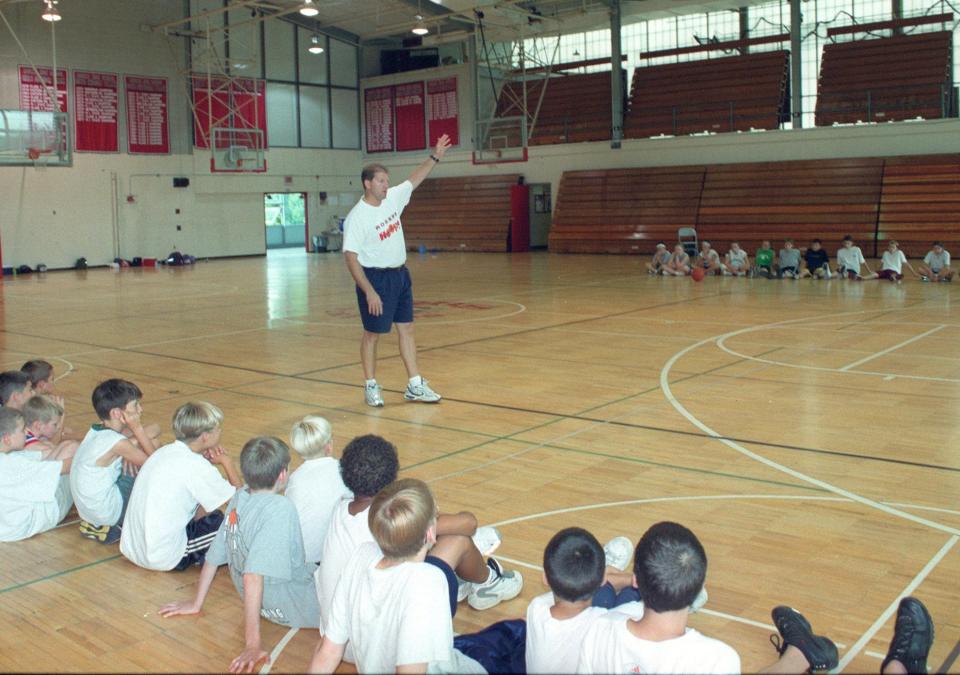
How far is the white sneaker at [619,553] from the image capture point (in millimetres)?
4012

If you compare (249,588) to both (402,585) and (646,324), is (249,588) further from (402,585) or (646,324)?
(646,324)

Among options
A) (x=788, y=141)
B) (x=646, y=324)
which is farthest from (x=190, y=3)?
(x=646, y=324)

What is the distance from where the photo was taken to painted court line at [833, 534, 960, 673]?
10.8ft

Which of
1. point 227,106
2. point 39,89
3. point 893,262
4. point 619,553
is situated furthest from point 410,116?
point 619,553

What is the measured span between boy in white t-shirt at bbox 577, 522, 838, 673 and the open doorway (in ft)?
113

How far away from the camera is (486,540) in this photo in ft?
13.8

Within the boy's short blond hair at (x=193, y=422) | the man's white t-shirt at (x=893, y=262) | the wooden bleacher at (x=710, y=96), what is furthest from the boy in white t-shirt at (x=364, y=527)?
the wooden bleacher at (x=710, y=96)

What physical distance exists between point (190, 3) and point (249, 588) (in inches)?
1093

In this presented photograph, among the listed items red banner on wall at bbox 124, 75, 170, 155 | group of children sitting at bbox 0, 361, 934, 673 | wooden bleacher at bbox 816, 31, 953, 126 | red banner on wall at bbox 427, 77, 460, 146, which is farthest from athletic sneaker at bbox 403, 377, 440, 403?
red banner on wall at bbox 427, 77, 460, 146

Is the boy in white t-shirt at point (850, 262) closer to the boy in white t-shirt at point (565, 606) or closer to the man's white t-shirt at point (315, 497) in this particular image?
the man's white t-shirt at point (315, 497)

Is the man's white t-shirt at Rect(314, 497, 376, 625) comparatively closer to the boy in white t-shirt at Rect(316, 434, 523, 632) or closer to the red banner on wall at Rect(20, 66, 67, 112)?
the boy in white t-shirt at Rect(316, 434, 523, 632)

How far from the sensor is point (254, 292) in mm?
17844

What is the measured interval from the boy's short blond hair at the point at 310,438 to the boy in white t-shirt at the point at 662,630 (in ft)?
5.77

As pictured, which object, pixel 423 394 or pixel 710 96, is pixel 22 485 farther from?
pixel 710 96
